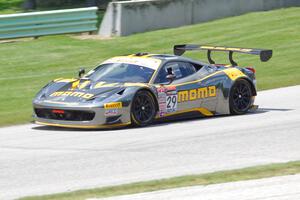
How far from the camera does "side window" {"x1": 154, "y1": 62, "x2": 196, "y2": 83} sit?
14828 millimetres

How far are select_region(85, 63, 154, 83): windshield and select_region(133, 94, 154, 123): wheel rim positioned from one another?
16.1 inches

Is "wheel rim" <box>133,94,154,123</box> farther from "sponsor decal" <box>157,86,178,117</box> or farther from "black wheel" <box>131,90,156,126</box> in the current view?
"sponsor decal" <box>157,86,178,117</box>

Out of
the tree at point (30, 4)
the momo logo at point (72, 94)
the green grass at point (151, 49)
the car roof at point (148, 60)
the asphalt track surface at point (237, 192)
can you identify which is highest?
the car roof at point (148, 60)

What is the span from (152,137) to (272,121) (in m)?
2.44

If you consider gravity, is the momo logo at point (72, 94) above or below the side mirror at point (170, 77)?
below

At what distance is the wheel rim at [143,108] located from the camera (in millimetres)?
14148

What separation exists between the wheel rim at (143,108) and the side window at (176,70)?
547mm

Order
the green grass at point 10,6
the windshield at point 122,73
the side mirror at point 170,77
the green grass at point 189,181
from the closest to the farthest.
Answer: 1. the green grass at point 189,181
2. the windshield at point 122,73
3. the side mirror at point 170,77
4. the green grass at point 10,6

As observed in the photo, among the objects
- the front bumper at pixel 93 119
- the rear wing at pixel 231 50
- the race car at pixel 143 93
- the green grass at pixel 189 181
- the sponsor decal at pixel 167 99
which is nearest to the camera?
the green grass at pixel 189 181

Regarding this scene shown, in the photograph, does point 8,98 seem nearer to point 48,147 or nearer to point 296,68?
point 48,147

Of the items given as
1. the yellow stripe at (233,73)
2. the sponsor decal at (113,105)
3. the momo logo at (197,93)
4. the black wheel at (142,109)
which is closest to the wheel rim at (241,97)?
the yellow stripe at (233,73)

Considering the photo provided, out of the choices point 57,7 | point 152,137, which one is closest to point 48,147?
point 152,137

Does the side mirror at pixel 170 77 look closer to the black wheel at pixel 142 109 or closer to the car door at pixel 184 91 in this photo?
the car door at pixel 184 91

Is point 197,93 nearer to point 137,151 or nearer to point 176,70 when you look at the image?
point 176,70
